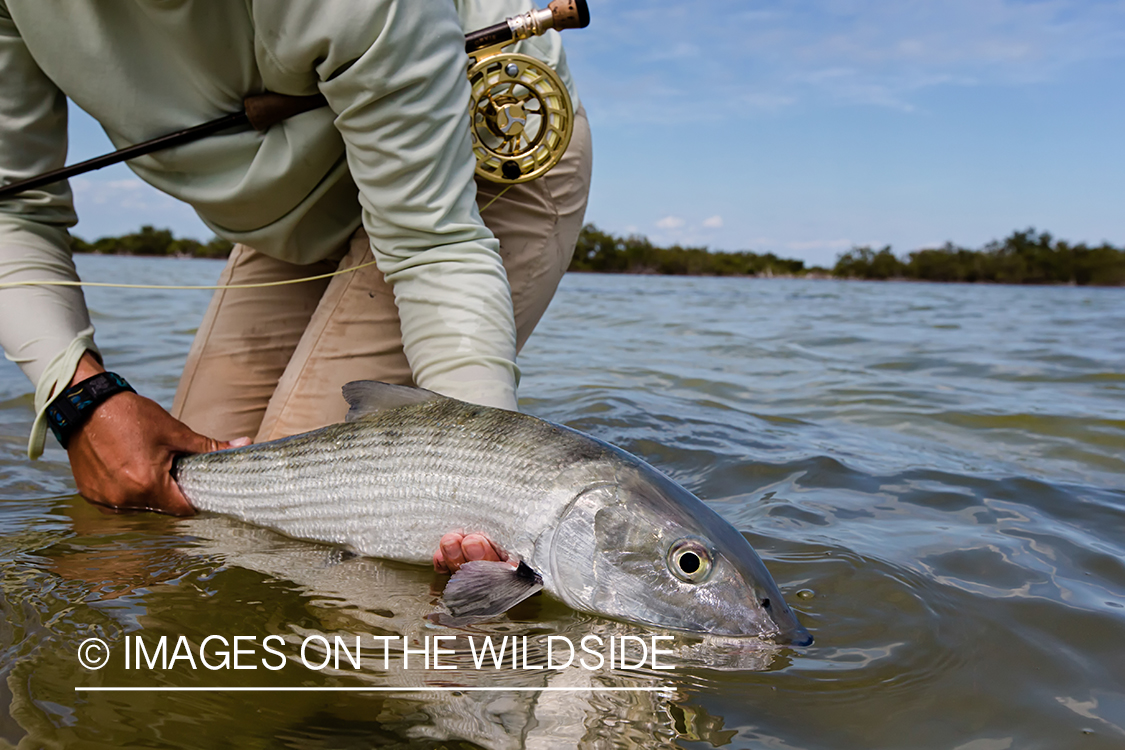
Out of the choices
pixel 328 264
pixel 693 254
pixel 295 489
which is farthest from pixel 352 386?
pixel 693 254

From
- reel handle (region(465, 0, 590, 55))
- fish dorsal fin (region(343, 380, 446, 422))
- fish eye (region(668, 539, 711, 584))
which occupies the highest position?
reel handle (region(465, 0, 590, 55))

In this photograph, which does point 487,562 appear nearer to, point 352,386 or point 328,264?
point 352,386

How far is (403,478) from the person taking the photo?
220 centimetres

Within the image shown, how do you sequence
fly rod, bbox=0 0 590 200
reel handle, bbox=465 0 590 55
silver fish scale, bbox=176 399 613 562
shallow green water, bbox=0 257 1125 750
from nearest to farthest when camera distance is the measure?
shallow green water, bbox=0 257 1125 750 < silver fish scale, bbox=176 399 613 562 < fly rod, bbox=0 0 590 200 < reel handle, bbox=465 0 590 55

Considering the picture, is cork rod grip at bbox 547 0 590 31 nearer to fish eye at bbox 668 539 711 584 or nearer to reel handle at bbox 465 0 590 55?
reel handle at bbox 465 0 590 55

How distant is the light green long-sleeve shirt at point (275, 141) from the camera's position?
228 cm

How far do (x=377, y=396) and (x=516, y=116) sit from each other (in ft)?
3.80

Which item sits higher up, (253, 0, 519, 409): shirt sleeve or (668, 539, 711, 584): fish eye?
(253, 0, 519, 409): shirt sleeve

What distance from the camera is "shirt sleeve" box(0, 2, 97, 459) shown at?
8.57 ft

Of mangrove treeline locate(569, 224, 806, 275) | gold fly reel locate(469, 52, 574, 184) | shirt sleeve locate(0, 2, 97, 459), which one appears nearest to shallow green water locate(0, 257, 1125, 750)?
shirt sleeve locate(0, 2, 97, 459)

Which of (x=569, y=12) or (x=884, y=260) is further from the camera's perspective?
(x=884, y=260)

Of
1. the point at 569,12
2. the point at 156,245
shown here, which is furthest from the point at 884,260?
the point at 569,12

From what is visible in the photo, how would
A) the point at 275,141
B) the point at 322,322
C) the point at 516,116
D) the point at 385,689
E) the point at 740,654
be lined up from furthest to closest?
the point at 322,322
the point at 516,116
the point at 275,141
the point at 740,654
the point at 385,689

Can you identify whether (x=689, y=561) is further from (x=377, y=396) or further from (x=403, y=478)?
(x=377, y=396)
